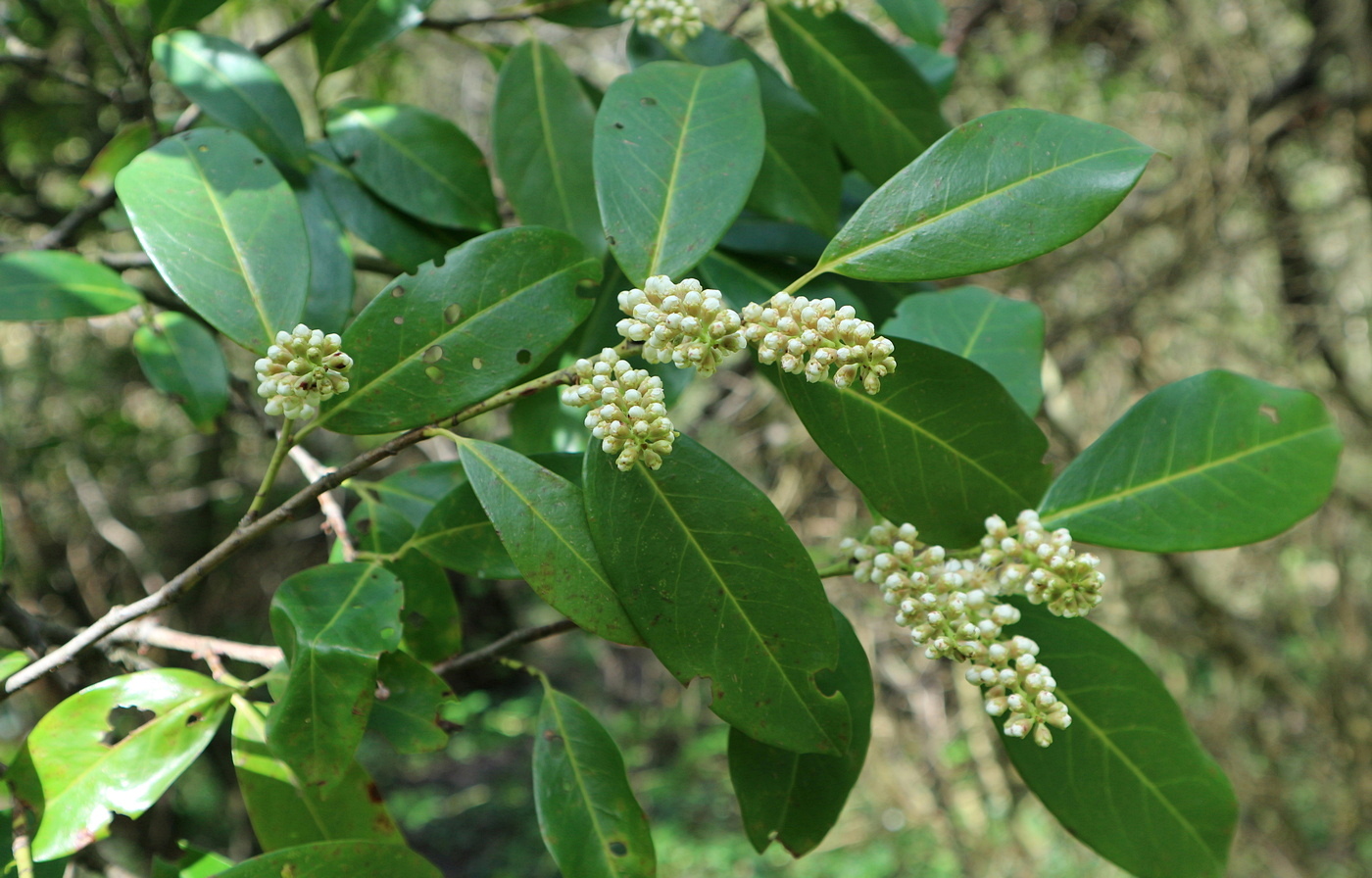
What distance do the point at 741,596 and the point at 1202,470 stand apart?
51 centimetres

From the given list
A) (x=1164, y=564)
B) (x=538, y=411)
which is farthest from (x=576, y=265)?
(x=1164, y=564)

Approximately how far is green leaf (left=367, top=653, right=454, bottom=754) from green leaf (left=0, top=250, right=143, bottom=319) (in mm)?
582

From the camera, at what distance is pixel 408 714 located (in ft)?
2.70

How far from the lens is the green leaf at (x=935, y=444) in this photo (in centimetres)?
77

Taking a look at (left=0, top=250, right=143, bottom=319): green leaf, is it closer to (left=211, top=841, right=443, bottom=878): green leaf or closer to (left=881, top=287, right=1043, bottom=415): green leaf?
(left=211, top=841, right=443, bottom=878): green leaf

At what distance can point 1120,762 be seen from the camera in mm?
872

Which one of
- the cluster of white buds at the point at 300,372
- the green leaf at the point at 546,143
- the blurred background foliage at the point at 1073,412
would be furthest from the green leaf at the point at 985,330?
the blurred background foliage at the point at 1073,412

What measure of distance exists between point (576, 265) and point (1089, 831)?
2.39ft

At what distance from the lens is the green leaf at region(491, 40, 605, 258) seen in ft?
3.42

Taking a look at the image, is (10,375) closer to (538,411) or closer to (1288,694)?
(538,411)

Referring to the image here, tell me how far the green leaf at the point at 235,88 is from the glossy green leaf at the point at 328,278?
Result: 107 millimetres

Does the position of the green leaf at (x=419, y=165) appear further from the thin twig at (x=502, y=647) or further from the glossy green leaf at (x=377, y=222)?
the thin twig at (x=502, y=647)

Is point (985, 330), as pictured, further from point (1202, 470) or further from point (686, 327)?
point (686, 327)

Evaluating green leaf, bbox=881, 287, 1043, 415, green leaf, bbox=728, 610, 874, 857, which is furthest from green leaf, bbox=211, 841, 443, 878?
green leaf, bbox=881, 287, 1043, 415
